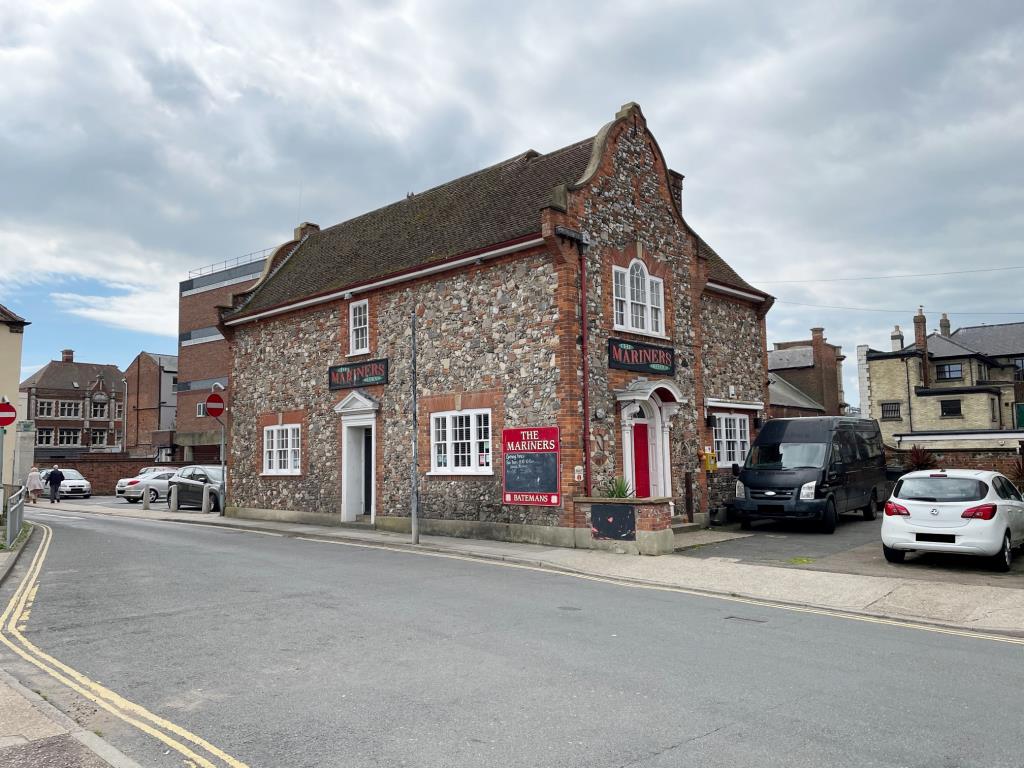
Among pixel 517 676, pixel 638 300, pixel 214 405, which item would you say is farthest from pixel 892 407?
pixel 517 676

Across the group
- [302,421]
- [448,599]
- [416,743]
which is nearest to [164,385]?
[302,421]

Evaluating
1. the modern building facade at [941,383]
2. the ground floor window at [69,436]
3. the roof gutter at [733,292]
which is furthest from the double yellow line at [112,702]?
the ground floor window at [69,436]

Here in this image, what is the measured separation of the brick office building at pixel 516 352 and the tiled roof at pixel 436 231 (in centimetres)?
8

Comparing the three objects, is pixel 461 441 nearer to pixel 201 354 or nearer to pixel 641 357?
pixel 641 357

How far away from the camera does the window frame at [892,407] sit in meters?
49.4

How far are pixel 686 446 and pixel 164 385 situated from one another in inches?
2213

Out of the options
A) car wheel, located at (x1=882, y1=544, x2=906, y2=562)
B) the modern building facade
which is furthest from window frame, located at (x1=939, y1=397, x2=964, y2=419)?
car wheel, located at (x1=882, y1=544, x2=906, y2=562)

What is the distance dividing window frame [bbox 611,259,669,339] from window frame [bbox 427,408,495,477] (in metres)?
3.72

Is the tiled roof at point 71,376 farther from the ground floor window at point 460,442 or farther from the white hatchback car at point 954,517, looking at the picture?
the white hatchback car at point 954,517

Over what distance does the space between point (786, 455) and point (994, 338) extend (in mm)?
49368

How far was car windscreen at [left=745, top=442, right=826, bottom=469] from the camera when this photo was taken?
1781cm

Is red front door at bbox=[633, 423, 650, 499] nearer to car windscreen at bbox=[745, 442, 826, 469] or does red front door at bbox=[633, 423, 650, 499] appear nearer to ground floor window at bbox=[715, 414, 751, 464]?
car windscreen at bbox=[745, 442, 826, 469]

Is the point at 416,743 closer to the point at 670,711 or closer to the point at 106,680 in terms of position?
the point at 670,711

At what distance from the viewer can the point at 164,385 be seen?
64.2m
